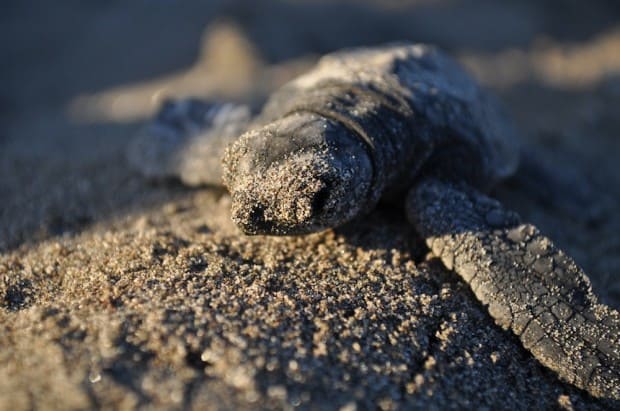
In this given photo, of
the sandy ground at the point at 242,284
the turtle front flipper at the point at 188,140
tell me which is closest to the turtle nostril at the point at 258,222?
the sandy ground at the point at 242,284

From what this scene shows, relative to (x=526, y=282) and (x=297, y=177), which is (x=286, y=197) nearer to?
(x=297, y=177)

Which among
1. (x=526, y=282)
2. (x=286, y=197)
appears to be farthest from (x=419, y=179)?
(x=286, y=197)

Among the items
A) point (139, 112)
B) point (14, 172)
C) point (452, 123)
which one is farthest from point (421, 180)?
point (139, 112)

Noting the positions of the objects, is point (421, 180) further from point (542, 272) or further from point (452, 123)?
point (542, 272)

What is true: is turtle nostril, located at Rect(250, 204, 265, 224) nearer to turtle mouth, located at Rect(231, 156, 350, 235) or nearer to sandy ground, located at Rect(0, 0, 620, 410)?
turtle mouth, located at Rect(231, 156, 350, 235)

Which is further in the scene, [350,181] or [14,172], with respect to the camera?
[14,172]

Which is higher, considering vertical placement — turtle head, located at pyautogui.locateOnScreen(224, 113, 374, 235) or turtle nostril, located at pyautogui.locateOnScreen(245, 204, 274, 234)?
turtle head, located at pyautogui.locateOnScreen(224, 113, 374, 235)

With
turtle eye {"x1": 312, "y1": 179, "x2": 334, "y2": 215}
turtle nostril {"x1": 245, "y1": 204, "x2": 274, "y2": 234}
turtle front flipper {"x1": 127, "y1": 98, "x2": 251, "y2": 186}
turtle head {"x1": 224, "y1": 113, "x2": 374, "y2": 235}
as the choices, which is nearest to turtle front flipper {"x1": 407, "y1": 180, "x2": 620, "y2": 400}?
turtle head {"x1": 224, "y1": 113, "x2": 374, "y2": 235}
